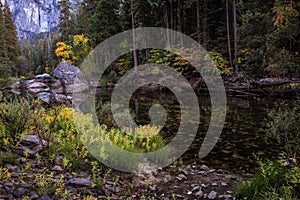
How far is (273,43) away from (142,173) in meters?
16.3

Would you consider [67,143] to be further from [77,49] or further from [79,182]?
[77,49]

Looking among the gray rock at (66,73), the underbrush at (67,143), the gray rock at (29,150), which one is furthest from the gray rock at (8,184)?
the gray rock at (66,73)

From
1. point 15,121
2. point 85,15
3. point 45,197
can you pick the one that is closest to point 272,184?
point 45,197

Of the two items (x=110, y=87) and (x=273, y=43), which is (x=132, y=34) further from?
(x=273, y=43)

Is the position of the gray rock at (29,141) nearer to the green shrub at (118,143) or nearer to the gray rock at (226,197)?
the green shrub at (118,143)

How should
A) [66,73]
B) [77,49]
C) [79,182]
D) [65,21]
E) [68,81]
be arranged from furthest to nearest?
[65,21] → [77,49] → [66,73] → [68,81] → [79,182]

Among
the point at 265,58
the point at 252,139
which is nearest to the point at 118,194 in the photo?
the point at 252,139

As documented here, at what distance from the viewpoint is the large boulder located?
1128 inches

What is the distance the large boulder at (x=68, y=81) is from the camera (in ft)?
94.0

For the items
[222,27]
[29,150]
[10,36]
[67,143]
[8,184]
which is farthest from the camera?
[10,36]

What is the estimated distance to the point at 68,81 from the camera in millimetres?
29906

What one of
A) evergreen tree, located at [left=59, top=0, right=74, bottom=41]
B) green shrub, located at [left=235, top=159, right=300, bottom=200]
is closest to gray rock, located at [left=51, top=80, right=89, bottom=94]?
evergreen tree, located at [left=59, top=0, right=74, bottom=41]

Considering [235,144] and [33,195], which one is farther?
[235,144]

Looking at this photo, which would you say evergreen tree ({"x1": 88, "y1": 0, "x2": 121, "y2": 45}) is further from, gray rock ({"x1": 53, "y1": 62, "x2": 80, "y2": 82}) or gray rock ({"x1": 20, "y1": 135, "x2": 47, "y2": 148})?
gray rock ({"x1": 20, "y1": 135, "x2": 47, "y2": 148})
